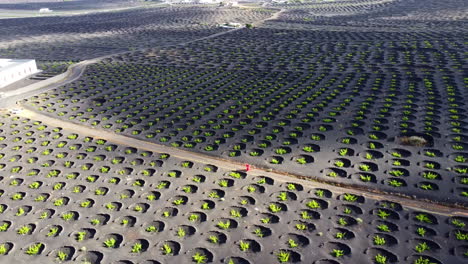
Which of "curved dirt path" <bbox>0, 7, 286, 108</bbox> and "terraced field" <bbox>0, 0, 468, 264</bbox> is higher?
"curved dirt path" <bbox>0, 7, 286, 108</bbox>

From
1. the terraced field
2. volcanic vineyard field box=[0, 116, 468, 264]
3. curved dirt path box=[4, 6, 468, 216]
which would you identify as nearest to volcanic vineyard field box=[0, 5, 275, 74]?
curved dirt path box=[4, 6, 468, 216]

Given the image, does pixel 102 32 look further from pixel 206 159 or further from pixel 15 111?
pixel 206 159

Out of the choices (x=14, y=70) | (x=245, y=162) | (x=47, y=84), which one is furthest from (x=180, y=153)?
(x=14, y=70)

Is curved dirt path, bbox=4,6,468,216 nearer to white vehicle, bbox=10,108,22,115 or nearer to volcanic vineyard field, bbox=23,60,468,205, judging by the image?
white vehicle, bbox=10,108,22,115

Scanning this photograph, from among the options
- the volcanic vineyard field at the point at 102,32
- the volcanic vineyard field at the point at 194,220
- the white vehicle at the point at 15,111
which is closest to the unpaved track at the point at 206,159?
the white vehicle at the point at 15,111

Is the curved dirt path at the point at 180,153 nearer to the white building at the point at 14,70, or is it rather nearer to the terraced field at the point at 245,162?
the terraced field at the point at 245,162
